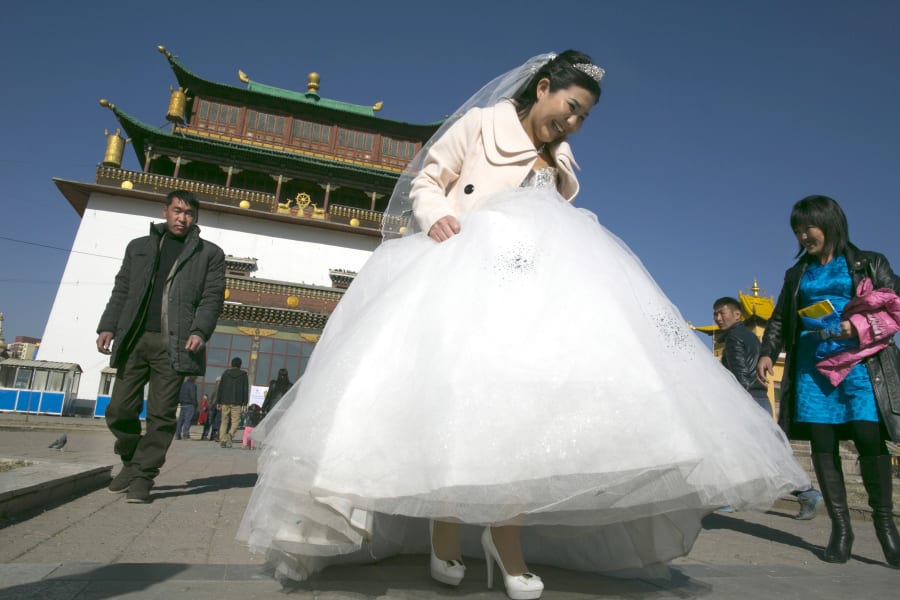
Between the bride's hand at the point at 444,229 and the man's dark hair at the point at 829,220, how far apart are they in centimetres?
209

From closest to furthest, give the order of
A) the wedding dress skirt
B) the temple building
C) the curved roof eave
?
the wedding dress skirt
the temple building
the curved roof eave

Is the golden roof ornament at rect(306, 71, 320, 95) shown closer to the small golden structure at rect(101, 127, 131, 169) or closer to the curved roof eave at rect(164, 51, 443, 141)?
the curved roof eave at rect(164, 51, 443, 141)

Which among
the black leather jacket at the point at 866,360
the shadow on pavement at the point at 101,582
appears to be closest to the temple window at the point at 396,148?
the black leather jacket at the point at 866,360

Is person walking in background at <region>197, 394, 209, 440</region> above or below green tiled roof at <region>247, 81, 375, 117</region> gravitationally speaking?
below

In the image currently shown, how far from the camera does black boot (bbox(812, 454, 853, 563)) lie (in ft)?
8.09

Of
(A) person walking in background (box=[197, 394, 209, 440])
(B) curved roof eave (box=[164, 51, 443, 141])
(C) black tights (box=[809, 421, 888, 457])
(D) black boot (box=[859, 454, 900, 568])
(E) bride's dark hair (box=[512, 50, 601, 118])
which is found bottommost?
(A) person walking in background (box=[197, 394, 209, 440])

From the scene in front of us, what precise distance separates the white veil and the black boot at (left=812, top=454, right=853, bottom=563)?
7.24 feet

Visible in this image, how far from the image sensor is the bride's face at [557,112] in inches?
84.7

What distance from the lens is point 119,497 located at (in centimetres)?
305

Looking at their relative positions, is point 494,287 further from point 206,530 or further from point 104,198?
point 104,198

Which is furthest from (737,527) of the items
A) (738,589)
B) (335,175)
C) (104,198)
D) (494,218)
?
(104,198)

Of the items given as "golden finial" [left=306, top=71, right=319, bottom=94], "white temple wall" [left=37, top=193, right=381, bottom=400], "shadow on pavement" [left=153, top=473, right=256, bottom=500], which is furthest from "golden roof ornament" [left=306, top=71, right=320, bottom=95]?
"shadow on pavement" [left=153, top=473, right=256, bottom=500]

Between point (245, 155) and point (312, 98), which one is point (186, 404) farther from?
point (312, 98)

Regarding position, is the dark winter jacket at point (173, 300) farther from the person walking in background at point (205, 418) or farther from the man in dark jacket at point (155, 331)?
the person walking in background at point (205, 418)
